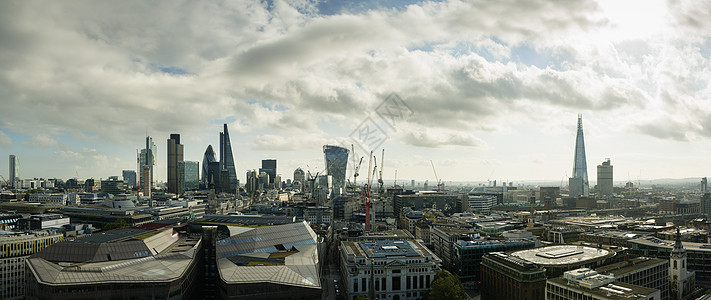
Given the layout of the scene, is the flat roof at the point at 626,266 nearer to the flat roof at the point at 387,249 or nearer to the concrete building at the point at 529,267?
the concrete building at the point at 529,267

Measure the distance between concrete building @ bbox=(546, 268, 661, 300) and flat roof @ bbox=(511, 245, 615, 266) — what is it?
858 cm

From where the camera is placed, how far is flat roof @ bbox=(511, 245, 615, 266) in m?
70.2

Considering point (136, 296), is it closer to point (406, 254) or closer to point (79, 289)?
point (79, 289)

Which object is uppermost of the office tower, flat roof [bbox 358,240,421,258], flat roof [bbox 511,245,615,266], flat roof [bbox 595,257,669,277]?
flat roof [bbox 511,245,615,266]

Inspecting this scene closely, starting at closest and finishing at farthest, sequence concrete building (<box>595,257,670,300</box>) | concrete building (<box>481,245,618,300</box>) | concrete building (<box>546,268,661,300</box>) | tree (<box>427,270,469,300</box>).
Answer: concrete building (<box>546,268,661,300</box>) → concrete building (<box>481,245,618,300</box>) → tree (<box>427,270,469,300</box>) → concrete building (<box>595,257,670,300</box>)

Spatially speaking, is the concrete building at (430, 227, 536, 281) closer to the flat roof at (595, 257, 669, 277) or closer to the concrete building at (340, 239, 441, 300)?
the concrete building at (340, 239, 441, 300)

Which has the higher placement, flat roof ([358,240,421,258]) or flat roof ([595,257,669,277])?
flat roof ([358,240,421,258])

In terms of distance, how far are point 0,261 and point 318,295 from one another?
61250mm

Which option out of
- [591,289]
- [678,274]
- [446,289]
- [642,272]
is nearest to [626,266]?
[642,272]

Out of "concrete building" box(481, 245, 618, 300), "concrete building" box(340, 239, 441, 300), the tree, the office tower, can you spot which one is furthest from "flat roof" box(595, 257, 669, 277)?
"concrete building" box(340, 239, 441, 300)

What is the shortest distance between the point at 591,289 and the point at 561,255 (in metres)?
19.7

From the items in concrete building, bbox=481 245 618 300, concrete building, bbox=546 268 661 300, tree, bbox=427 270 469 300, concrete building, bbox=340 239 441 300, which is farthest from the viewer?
concrete building, bbox=340 239 441 300

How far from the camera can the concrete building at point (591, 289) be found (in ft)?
174

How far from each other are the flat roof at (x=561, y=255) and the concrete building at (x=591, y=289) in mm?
8577
